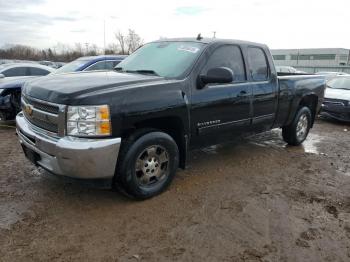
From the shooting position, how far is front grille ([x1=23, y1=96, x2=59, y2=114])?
3.65 metres

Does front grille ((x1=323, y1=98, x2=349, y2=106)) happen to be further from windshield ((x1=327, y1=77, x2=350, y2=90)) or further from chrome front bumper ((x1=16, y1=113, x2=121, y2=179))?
chrome front bumper ((x1=16, y1=113, x2=121, y2=179))

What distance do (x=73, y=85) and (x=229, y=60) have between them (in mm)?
2356

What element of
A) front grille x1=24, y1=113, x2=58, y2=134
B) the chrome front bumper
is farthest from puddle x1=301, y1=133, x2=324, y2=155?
front grille x1=24, y1=113, x2=58, y2=134

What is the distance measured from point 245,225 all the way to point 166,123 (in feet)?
4.99

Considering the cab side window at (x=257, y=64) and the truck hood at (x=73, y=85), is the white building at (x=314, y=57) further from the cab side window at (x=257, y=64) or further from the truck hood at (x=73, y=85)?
the truck hood at (x=73, y=85)

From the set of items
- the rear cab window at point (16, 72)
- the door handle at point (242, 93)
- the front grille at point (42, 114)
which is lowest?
the front grille at point (42, 114)

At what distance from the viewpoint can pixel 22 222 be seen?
362 cm

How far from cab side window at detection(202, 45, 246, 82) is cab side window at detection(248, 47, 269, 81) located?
9.5 inches

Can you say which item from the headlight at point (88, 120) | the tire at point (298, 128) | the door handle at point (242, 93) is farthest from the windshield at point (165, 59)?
the tire at point (298, 128)

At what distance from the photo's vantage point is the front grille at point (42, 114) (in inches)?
144

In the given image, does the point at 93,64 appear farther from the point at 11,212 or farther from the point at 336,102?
the point at 336,102

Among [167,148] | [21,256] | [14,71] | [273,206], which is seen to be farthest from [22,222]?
[14,71]

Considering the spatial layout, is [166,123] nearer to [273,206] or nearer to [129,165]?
[129,165]

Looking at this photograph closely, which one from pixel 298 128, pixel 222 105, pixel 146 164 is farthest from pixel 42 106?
pixel 298 128
